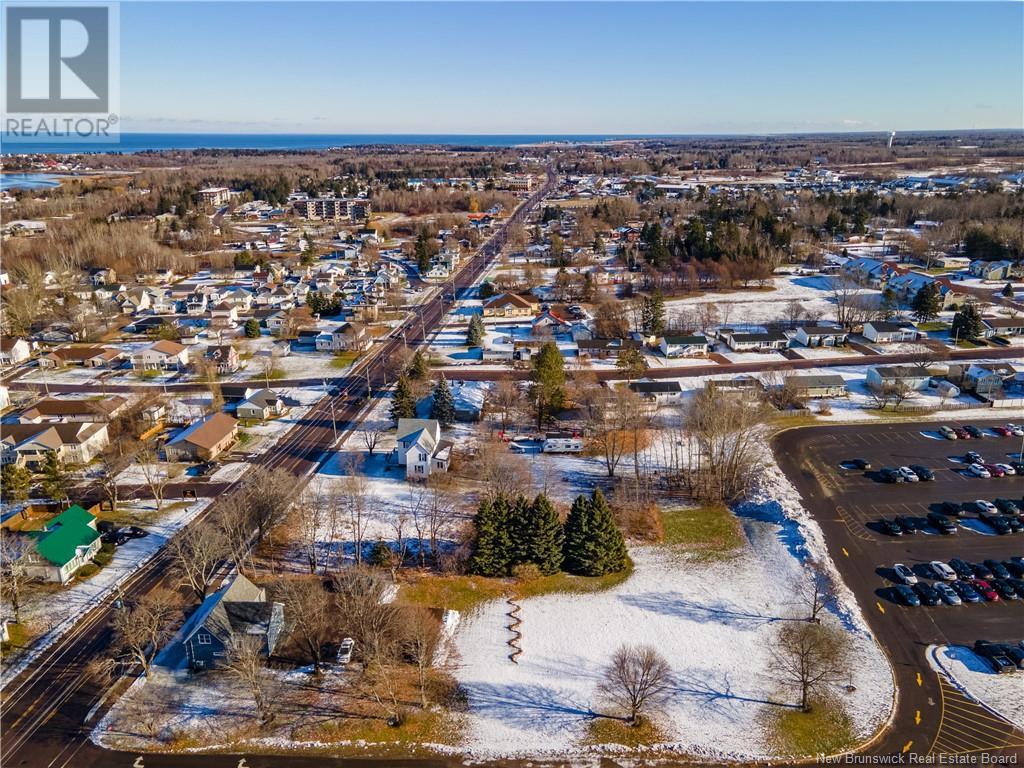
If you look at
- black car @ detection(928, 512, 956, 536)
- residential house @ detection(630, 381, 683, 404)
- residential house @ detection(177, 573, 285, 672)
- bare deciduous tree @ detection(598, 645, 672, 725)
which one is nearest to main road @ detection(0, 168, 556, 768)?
residential house @ detection(177, 573, 285, 672)

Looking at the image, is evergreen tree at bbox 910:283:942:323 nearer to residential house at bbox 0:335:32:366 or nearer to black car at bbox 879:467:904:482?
black car at bbox 879:467:904:482

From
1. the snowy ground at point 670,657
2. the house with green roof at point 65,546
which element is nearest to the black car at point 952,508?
the snowy ground at point 670,657

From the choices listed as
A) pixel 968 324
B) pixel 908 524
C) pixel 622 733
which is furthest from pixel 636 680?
pixel 968 324

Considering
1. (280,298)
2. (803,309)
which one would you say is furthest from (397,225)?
(803,309)

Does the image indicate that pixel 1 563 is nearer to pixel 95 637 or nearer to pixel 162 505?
pixel 95 637

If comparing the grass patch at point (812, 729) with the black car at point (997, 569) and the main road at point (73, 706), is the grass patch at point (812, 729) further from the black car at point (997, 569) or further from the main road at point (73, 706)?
the black car at point (997, 569)

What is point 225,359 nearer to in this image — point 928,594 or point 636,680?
point 636,680
